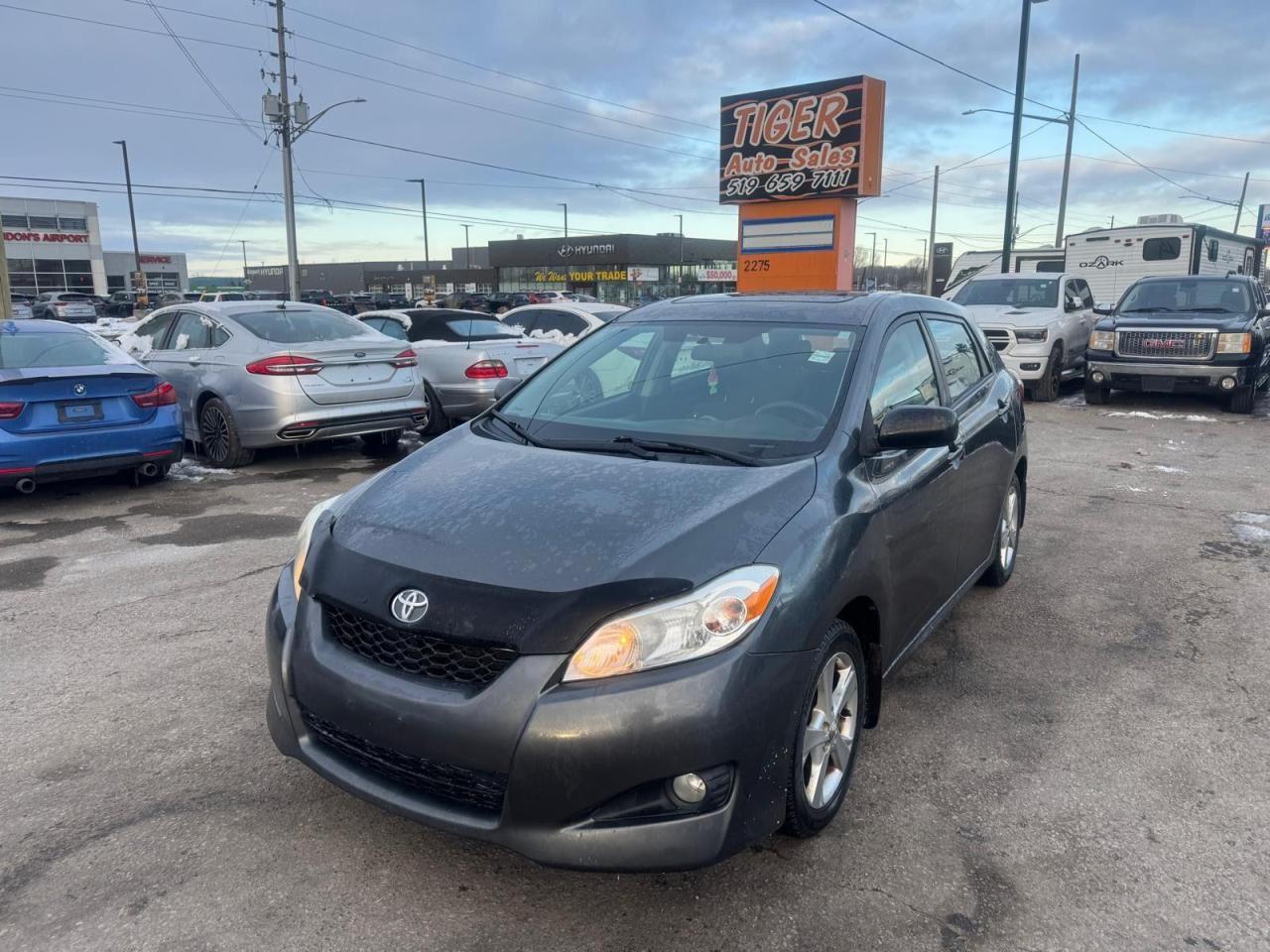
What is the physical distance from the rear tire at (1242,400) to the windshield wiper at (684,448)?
455 inches

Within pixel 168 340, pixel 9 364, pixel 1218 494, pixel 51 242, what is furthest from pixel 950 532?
pixel 51 242

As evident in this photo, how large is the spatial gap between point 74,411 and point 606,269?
64.8 meters

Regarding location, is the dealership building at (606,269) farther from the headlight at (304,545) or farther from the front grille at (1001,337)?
the headlight at (304,545)

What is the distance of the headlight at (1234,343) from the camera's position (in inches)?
456

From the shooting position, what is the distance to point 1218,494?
7.60m

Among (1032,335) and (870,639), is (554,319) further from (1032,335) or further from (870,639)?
(870,639)

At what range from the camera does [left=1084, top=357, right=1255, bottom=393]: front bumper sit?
1179cm

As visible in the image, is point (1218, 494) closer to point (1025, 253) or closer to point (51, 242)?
point (1025, 253)

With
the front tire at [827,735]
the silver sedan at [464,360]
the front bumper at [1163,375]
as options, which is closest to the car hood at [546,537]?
the front tire at [827,735]

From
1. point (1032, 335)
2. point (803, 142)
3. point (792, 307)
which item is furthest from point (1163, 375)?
point (792, 307)

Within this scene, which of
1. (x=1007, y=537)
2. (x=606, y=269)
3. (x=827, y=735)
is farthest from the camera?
(x=606, y=269)

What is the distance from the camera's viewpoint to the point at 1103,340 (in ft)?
41.5

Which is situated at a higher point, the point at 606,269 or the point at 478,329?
the point at 606,269

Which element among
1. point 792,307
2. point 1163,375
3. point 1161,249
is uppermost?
point 1161,249
